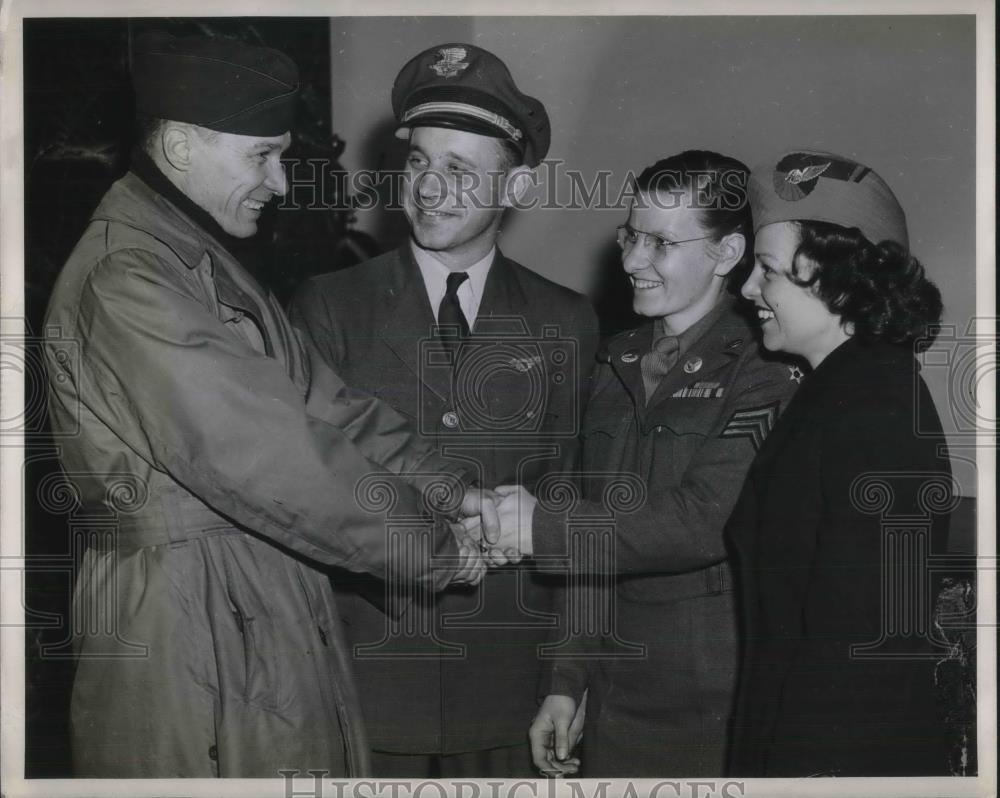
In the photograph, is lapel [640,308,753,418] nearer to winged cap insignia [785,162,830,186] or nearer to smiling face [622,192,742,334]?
smiling face [622,192,742,334]

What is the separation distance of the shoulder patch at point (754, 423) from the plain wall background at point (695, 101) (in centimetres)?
47

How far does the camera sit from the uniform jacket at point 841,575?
2.67m

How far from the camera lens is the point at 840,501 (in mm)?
2691

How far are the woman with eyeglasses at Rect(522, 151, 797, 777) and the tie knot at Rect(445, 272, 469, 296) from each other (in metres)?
0.40

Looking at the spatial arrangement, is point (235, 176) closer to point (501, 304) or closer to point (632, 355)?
point (501, 304)

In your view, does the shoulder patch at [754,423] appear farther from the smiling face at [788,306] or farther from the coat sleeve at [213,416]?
the coat sleeve at [213,416]

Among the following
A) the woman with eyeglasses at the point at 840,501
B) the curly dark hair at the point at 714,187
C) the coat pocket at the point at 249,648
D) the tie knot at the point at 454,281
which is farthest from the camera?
the tie knot at the point at 454,281

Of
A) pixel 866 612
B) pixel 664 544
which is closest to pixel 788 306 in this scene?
pixel 664 544

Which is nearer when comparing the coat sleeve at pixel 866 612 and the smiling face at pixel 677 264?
the coat sleeve at pixel 866 612

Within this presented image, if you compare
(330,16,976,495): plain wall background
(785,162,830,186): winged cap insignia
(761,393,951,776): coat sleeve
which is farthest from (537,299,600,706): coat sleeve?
(785,162,830,186): winged cap insignia

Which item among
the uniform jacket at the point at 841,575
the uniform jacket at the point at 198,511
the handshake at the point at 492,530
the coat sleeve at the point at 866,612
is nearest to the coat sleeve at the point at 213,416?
the uniform jacket at the point at 198,511

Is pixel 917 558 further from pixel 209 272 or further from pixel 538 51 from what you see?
pixel 209 272

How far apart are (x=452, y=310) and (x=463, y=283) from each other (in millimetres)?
76
